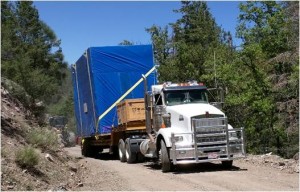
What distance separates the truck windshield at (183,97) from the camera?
1490cm

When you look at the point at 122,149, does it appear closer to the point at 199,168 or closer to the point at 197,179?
the point at 199,168

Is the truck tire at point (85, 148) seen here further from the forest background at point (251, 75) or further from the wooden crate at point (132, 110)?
the wooden crate at point (132, 110)

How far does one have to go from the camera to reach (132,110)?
17672 mm

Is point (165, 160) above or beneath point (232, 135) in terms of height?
beneath

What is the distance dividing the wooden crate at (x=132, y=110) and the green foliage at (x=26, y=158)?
6.86 m

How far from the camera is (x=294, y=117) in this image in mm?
24984

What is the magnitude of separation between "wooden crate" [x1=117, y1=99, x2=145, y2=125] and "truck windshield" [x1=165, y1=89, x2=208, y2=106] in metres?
2.95

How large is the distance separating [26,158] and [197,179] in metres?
4.41

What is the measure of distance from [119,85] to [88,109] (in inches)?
99.7

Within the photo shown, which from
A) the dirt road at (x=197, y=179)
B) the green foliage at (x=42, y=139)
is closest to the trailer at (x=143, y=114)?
the dirt road at (x=197, y=179)

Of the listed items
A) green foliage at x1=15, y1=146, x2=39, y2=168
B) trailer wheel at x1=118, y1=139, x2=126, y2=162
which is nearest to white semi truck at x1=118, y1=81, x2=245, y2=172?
trailer wheel at x1=118, y1=139, x2=126, y2=162

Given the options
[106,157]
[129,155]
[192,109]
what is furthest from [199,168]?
[106,157]

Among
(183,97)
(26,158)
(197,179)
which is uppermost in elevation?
(183,97)

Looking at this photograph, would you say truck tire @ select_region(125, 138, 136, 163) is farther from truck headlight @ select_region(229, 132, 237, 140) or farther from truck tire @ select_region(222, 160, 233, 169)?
truck headlight @ select_region(229, 132, 237, 140)
